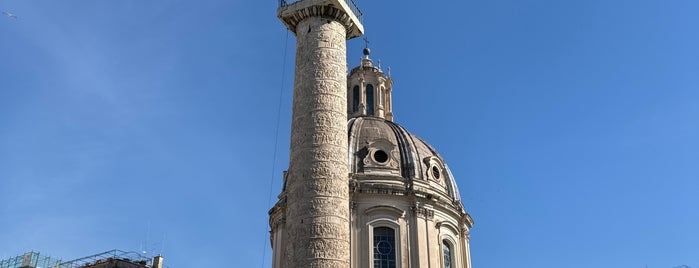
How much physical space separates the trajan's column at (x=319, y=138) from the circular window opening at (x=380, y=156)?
1544cm

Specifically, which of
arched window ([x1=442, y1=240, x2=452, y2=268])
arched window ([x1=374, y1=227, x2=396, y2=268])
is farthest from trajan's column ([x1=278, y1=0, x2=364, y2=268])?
arched window ([x1=442, y1=240, x2=452, y2=268])

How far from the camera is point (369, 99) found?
48375 mm

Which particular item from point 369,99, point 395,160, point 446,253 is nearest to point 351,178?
point 395,160

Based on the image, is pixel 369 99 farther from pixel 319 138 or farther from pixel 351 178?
pixel 319 138

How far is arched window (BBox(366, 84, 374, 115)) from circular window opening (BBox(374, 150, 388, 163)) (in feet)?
21.8

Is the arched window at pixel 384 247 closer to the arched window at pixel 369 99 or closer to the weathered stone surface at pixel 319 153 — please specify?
the arched window at pixel 369 99

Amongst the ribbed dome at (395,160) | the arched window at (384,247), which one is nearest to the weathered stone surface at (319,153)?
the arched window at (384,247)

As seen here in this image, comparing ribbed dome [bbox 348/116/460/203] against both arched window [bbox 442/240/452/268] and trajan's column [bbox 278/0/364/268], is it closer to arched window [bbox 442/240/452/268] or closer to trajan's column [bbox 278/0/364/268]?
arched window [bbox 442/240/452/268]

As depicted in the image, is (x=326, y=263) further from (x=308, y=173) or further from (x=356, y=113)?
(x=356, y=113)

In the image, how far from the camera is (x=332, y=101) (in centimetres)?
2356

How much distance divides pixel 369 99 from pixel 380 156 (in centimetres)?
811

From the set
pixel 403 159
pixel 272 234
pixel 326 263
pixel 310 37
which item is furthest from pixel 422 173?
pixel 326 263

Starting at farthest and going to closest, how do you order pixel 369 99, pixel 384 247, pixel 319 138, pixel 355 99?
pixel 369 99 < pixel 355 99 < pixel 384 247 < pixel 319 138

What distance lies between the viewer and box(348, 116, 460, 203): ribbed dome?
3956 centimetres
